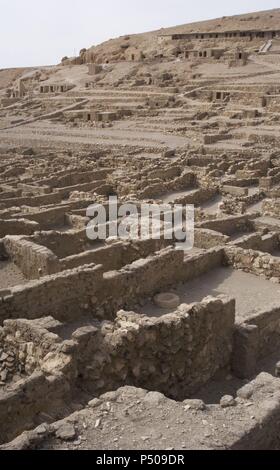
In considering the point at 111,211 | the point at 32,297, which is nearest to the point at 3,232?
the point at 111,211

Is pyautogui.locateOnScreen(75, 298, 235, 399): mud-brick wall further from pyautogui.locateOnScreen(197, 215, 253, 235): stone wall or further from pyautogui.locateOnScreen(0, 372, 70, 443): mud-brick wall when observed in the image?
pyautogui.locateOnScreen(197, 215, 253, 235): stone wall

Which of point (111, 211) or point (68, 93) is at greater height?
point (68, 93)

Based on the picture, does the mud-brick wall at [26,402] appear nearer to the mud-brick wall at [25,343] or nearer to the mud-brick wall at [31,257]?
the mud-brick wall at [25,343]

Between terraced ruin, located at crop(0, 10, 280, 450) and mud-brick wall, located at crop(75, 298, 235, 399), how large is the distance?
2cm

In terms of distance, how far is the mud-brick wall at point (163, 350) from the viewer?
23.3 ft

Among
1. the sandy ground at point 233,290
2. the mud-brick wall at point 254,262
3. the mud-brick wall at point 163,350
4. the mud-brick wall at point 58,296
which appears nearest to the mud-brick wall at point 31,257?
the mud-brick wall at point 58,296

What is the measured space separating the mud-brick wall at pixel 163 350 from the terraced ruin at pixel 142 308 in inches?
0.8

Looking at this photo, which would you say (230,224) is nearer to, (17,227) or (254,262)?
(254,262)

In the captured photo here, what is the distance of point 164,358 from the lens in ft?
25.5

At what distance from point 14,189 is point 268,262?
12042 millimetres

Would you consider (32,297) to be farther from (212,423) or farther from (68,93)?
(68,93)

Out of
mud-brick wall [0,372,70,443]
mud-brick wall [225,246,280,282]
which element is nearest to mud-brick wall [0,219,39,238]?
mud-brick wall [225,246,280,282]

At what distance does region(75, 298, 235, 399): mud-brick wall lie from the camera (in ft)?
23.3

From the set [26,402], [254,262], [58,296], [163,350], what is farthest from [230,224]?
[26,402]
